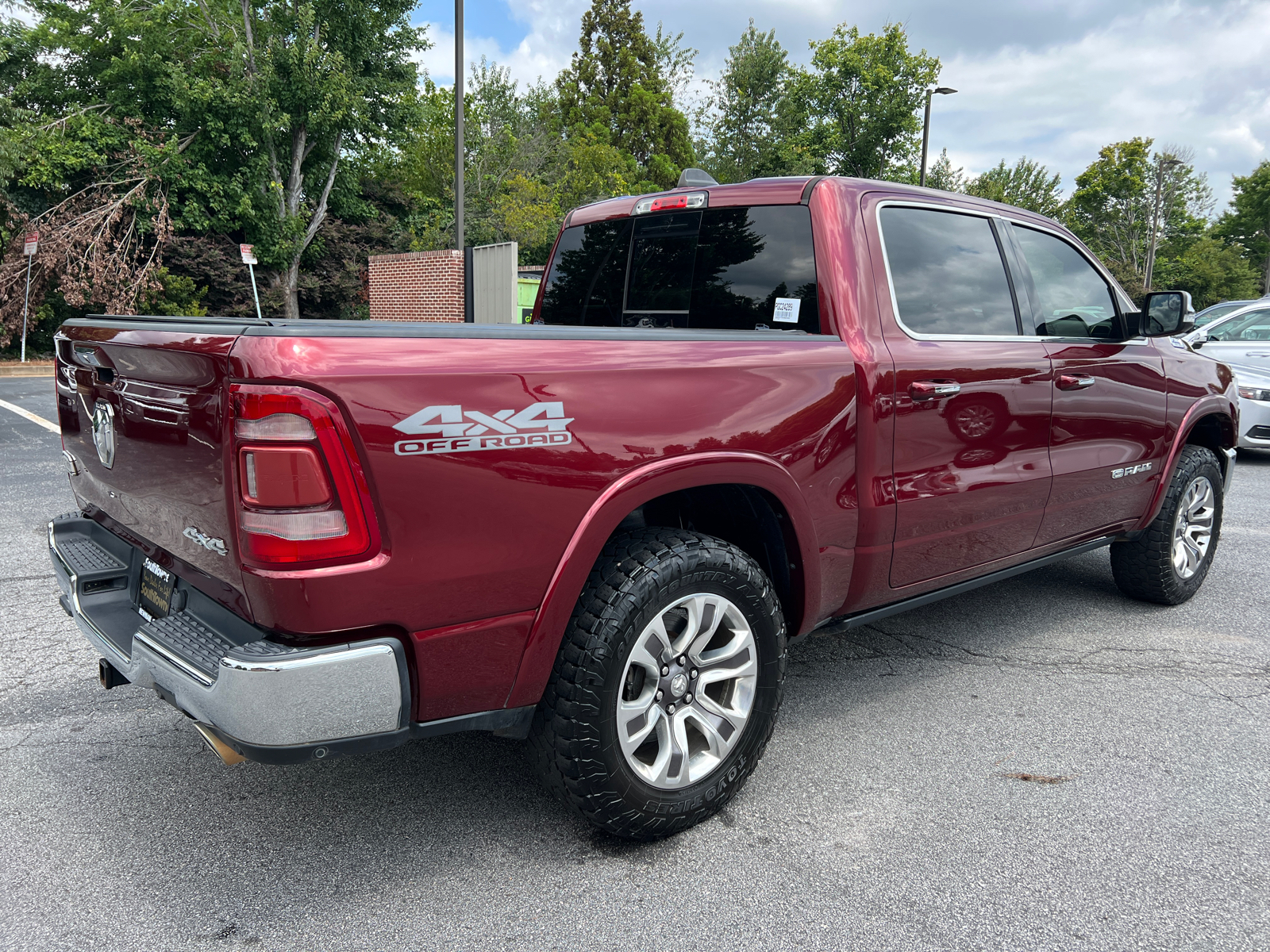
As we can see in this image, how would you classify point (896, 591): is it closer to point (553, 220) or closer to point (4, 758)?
point (4, 758)

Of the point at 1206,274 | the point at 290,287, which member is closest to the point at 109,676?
the point at 290,287

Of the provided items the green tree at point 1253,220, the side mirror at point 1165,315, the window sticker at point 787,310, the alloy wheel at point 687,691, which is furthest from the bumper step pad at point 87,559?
the green tree at point 1253,220

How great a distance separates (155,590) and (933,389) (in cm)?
243

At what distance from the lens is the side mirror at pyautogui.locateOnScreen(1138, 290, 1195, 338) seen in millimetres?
4004

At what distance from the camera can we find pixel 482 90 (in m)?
40.1

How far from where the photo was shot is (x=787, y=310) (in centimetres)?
303

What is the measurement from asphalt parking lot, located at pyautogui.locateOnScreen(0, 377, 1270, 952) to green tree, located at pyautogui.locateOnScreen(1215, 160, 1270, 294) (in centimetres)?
5256

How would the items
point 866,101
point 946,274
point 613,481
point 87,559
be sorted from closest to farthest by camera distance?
point 613,481 → point 87,559 → point 946,274 → point 866,101

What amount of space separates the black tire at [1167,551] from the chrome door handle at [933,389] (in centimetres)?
202

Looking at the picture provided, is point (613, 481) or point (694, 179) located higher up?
point (694, 179)

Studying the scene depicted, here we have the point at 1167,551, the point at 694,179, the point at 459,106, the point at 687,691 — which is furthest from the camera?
the point at 459,106

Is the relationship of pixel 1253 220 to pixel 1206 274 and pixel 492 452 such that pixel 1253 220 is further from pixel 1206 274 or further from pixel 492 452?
pixel 492 452

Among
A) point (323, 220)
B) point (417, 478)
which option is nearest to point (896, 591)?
point (417, 478)

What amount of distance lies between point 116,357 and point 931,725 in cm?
288
